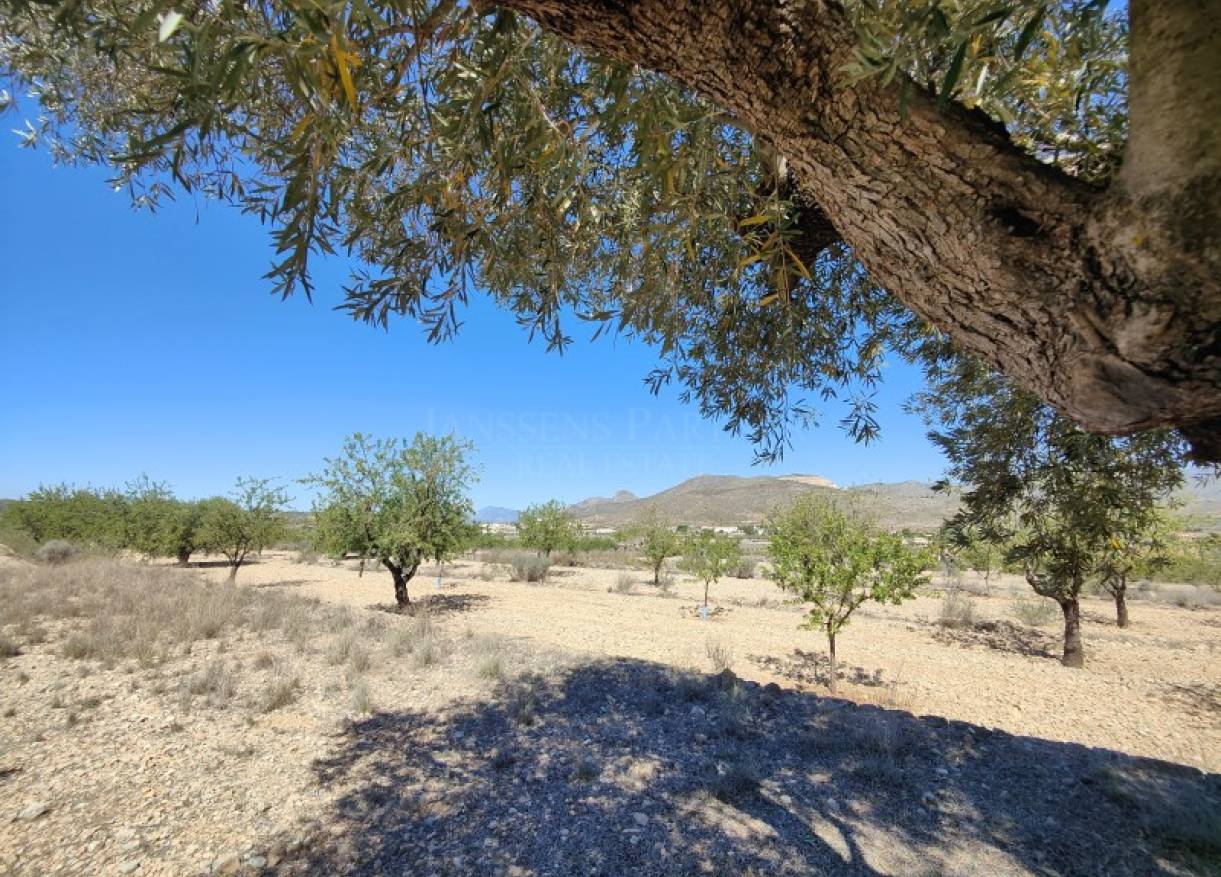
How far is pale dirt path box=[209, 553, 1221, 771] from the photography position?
7.59 metres

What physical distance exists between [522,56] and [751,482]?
8263 cm

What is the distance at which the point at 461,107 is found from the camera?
242 cm

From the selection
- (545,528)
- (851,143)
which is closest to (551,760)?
(851,143)

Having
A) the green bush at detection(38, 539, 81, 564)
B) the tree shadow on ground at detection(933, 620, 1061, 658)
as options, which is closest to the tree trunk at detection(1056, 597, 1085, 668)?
the tree shadow on ground at detection(933, 620, 1061, 658)

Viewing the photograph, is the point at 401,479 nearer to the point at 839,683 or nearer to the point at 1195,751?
the point at 839,683

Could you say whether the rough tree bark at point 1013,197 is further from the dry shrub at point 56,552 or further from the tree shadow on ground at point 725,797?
the dry shrub at point 56,552

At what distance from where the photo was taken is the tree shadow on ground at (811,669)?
9320 millimetres

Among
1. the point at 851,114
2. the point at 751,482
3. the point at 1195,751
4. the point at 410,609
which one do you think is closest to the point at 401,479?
the point at 410,609

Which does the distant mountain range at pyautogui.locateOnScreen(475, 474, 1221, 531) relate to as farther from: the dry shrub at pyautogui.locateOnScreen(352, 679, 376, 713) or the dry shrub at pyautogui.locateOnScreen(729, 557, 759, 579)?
the dry shrub at pyautogui.locateOnScreen(352, 679, 376, 713)

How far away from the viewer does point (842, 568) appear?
9008 millimetres

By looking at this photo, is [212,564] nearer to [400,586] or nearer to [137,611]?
[400,586]

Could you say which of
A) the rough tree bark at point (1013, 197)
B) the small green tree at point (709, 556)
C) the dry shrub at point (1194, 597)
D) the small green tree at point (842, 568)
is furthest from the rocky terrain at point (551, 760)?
the dry shrub at point (1194, 597)

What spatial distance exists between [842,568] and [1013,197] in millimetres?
8964

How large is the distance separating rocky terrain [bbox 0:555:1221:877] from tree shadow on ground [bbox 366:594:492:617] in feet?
13.7
